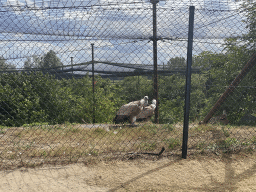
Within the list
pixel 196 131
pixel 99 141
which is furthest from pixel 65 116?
pixel 196 131

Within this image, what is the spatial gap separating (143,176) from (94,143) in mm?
1375

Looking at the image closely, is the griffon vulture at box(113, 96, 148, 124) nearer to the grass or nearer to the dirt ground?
the grass

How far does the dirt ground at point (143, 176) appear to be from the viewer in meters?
2.44

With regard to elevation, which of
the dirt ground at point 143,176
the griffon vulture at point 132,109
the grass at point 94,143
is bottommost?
the dirt ground at point 143,176

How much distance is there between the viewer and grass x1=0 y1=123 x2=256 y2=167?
3.22 metres

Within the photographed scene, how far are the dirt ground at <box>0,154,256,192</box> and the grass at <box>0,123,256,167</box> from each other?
262 mm

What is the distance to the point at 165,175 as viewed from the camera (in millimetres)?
2713

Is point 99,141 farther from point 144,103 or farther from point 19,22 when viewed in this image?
point 19,22

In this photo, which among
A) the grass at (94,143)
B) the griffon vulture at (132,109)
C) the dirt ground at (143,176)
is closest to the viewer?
the dirt ground at (143,176)

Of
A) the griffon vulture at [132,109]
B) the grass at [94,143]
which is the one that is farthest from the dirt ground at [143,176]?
the griffon vulture at [132,109]

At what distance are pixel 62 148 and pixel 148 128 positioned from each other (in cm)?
203

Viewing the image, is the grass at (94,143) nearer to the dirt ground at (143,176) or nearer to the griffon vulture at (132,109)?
the dirt ground at (143,176)

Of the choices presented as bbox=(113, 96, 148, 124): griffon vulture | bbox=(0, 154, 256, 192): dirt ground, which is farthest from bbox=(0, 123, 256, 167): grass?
bbox=(113, 96, 148, 124): griffon vulture

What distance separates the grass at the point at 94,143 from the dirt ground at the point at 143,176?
0.86ft
